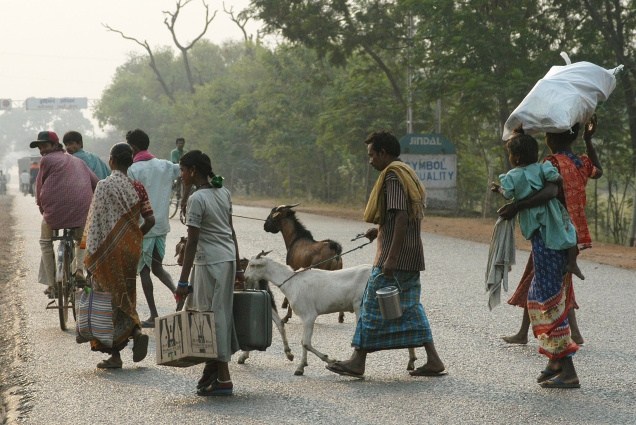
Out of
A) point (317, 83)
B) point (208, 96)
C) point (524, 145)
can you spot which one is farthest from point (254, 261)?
point (208, 96)

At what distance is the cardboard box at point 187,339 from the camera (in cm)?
700

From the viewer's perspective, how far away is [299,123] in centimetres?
4794

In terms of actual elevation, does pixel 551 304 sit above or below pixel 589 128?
below

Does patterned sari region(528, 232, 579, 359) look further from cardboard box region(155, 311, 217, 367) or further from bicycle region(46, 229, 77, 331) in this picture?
bicycle region(46, 229, 77, 331)

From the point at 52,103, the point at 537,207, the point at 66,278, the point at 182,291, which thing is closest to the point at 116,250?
the point at 182,291

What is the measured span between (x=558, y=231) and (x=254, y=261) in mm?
2439

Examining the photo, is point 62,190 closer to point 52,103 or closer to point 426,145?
point 426,145

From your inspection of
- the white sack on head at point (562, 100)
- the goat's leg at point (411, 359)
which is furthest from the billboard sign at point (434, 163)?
the goat's leg at point (411, 359)

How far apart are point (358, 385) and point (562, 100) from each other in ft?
8.44

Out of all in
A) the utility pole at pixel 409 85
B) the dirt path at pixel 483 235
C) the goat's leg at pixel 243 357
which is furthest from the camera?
the utility pole at pixel 409 85

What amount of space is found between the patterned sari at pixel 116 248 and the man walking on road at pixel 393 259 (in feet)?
5.65

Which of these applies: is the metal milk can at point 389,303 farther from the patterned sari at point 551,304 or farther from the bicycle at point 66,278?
the bicycle at point 66,278

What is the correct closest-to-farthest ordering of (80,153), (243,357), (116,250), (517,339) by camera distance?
1. (116,250)
2. (243,357)
3. (517,339)
4. (80,153)

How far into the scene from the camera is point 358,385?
748 cm
